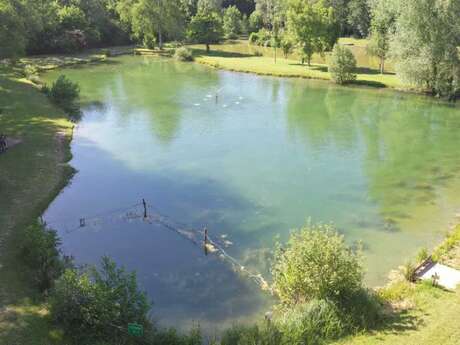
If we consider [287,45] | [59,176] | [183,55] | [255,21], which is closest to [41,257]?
[59,176]

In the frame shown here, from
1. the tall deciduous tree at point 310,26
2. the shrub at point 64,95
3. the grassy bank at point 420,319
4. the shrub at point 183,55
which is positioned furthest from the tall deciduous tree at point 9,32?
the grassy bank at point 420,319

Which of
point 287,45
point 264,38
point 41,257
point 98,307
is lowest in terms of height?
point 41,257

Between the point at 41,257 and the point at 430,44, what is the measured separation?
139 ft

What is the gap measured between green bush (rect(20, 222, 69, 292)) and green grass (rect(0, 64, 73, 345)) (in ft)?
1.12

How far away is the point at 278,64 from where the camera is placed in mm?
67375

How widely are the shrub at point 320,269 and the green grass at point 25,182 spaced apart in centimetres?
792

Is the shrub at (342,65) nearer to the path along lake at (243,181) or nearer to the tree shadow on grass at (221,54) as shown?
the path along lake at (243,181)

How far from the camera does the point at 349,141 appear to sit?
120 feet

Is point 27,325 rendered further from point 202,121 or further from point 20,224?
point 202,121

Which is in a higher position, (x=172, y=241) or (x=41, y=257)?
(x=41, y=257)

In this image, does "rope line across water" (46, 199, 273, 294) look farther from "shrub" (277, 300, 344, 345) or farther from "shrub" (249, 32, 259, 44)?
"shrub" (249, 32, 259, 44)

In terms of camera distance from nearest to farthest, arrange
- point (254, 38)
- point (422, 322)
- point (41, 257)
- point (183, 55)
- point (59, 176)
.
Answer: point (422, 322) → point (41, 257) → point (59, 176) → point (183, 55) → point (254, 38)

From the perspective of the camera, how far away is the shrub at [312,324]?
13836 mm

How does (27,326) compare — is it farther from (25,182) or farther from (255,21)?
(255,21)
